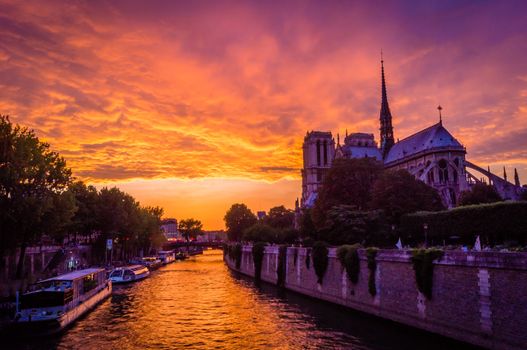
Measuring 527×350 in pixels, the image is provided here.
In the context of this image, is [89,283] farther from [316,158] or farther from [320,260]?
[316,158]

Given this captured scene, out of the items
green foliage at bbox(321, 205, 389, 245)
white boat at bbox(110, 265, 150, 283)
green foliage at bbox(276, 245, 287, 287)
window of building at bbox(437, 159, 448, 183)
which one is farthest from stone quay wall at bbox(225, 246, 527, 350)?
window of building at bbox(437, 159, 448, 183)

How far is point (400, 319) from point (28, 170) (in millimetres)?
33800

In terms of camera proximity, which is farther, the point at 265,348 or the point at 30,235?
the point at 30,235

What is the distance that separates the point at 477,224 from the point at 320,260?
1425cm

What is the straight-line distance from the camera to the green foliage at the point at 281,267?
53875 mm

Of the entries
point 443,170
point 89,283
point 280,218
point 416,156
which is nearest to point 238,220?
point 280,218

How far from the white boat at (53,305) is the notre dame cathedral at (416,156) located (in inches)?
2012

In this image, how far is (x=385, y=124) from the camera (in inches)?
5453

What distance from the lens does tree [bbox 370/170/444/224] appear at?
179 feet

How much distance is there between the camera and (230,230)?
484 feet

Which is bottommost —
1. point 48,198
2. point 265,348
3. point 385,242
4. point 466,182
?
point 265,348

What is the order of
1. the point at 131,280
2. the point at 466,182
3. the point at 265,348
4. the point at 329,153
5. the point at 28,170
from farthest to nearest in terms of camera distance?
the point at 329,153, the point at 466,182, the point at 131,280, the point at 28,170, the point at 265,348

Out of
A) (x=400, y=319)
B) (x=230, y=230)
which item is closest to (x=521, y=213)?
(x=400, y=319)

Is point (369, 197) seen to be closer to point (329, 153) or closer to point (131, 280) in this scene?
point (131, 280)
